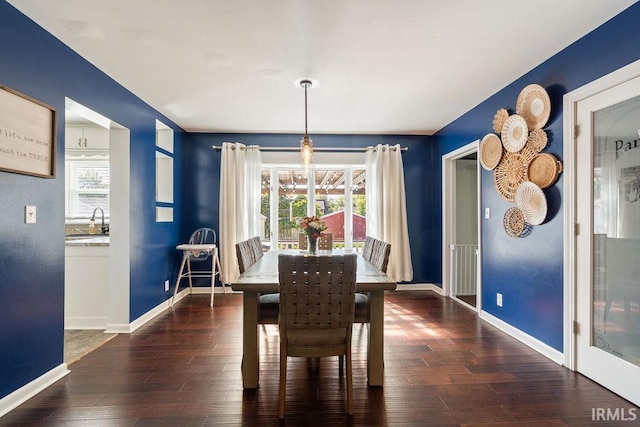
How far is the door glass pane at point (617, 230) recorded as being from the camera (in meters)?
2.01

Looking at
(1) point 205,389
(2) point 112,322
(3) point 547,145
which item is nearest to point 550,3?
(3) point 547,145

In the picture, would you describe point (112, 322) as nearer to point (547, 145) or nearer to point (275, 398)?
point (275, 398)

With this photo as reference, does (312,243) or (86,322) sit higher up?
(312,243)

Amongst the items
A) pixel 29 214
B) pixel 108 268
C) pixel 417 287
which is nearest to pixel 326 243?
pixel 417 287

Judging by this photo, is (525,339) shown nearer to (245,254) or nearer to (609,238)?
(609,238)

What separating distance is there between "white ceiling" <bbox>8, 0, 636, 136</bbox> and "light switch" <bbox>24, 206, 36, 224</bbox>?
122 centimetres

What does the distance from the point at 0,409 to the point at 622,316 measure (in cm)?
382

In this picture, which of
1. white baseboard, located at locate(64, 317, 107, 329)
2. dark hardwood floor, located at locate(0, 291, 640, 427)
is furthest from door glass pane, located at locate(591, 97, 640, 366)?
white baseboard, located at locate(64, 317, 107, 329)

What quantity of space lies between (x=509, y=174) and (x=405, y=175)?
6.73 ft

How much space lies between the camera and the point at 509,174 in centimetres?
303

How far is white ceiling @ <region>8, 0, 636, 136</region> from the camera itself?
6.50 feet

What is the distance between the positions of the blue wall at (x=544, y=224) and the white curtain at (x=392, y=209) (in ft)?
4.13

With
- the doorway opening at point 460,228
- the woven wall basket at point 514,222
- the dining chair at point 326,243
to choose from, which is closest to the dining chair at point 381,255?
the dining chair at point 326,243

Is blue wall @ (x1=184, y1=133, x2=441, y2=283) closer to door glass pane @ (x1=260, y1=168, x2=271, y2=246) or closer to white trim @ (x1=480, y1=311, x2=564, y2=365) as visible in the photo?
door glass pane @ (x1=260, y1=168, x2=271, y2=246)
